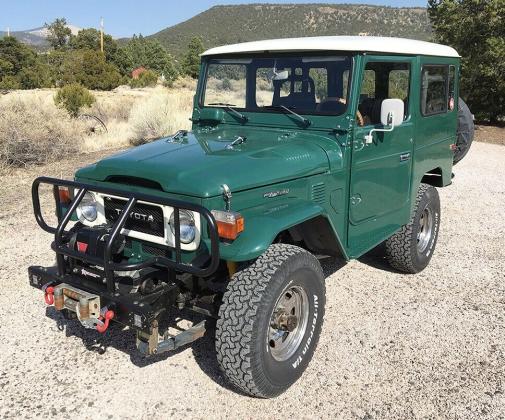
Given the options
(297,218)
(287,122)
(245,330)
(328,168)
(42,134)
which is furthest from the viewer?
(42,134)

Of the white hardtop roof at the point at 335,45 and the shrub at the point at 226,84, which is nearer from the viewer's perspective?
the white hardtop roof at the point at 335,45

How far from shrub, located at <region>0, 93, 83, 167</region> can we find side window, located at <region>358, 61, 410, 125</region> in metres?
7.27

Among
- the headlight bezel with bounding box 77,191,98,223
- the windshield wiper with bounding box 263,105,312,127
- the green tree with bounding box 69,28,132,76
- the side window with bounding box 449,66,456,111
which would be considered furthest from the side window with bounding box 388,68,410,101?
the green tree with bounding box 69,28,132,76

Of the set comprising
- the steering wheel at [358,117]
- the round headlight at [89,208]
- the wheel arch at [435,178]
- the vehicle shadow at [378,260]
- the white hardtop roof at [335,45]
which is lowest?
the vehicle shadow at [378,260]

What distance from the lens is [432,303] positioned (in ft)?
14.7

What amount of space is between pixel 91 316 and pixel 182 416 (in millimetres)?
799

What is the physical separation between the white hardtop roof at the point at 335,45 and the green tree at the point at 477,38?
40.8 feet

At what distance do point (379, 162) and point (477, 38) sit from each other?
46.2 ft

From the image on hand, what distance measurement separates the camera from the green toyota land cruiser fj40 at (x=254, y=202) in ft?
9.38

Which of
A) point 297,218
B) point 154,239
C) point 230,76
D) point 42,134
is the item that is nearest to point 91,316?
point 154,239

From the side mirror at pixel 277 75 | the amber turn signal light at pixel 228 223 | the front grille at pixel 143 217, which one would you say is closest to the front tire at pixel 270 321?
the amber turn signal light at pixel 228 223

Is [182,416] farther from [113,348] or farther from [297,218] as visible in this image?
[297,218]

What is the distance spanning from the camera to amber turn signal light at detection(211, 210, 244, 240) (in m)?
2.74

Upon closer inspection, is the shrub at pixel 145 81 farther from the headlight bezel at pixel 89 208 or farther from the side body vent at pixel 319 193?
the side body vent at pixel 319 193
